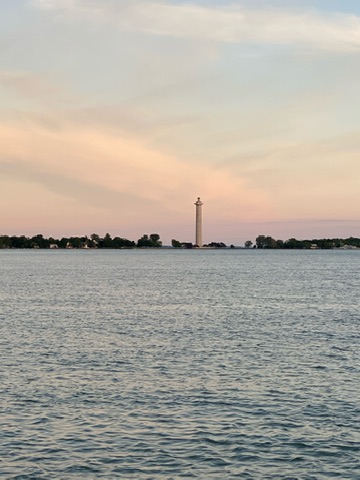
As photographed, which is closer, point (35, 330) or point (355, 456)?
point (355, 456)

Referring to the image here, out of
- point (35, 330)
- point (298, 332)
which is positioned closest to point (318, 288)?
point (298, 332)

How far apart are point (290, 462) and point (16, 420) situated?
10.3 metres

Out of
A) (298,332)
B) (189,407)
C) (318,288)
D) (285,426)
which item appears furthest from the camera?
(318,288)

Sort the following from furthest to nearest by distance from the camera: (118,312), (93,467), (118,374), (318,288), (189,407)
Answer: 1. (318,288)
2. (118,312)
3. (118,374)
4. (189,407)
5. (93,467)

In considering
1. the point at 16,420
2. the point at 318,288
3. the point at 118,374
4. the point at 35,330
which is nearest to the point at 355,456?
the point at 16,420

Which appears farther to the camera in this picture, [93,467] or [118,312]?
[118,312]

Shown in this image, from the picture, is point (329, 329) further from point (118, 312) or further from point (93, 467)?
point (93, 467)

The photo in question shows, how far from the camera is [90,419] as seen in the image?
26.4m

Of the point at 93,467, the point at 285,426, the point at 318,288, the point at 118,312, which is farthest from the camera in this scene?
the point at 318,288

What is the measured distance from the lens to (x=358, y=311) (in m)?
68.5

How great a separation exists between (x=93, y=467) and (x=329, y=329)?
35.1 meters

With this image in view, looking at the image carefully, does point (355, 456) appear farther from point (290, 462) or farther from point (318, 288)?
point (318, 288)

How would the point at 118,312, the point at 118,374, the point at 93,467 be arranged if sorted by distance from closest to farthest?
1. the point at 93,467
2. the point at 118,374
3. the point at 118,312

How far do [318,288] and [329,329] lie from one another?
173ft
